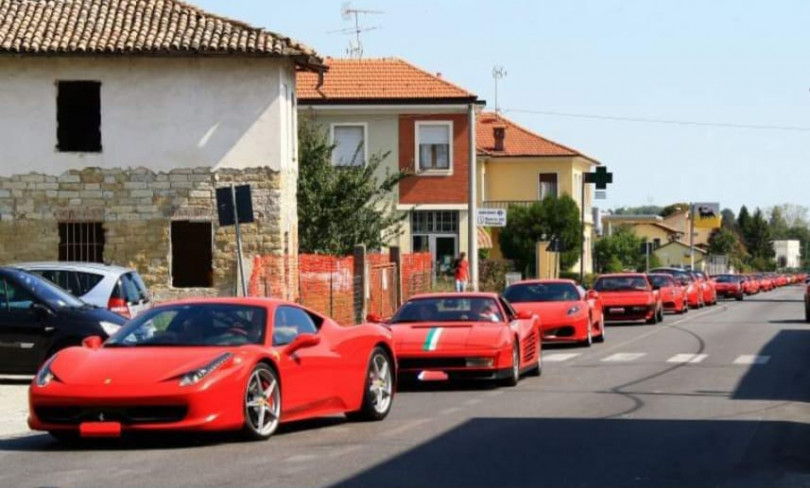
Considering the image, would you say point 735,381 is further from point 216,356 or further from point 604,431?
point 216,356

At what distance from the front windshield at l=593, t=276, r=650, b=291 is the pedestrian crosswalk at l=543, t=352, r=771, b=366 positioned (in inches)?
526

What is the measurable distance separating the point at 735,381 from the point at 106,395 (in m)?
10.2

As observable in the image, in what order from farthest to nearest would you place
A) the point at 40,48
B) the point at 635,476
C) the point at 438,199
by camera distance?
the point at 438,199
the point at 40,48
the point at 635,476

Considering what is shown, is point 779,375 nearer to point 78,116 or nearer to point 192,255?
point 192,255

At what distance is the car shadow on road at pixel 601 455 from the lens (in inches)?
410

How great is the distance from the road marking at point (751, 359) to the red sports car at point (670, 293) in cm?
2278

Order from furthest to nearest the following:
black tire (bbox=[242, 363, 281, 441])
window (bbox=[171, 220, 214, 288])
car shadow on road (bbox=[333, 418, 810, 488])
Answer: window (bbox=[171, 220, 214, 288]), black tire (bbox=[242, 363, 281, 441]), car shadow on road (bbox=[333, 418, 810, 488])

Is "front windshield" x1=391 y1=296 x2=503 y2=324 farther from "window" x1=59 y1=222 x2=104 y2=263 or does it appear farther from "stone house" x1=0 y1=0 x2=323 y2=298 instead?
"window" x1=59 y1=222 x2=104 y2=263

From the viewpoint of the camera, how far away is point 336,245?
4388 centimetres

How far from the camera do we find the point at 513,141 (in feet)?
249

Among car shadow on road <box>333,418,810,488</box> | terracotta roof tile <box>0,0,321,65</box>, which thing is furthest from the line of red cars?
terracotta roof tile <box>0,0,321,65</box>

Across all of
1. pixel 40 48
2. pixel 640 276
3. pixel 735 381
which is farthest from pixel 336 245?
pixel 735 381

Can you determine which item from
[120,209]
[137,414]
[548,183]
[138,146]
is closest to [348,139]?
[138,146]

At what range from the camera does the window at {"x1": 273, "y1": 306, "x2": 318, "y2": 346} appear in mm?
13406
